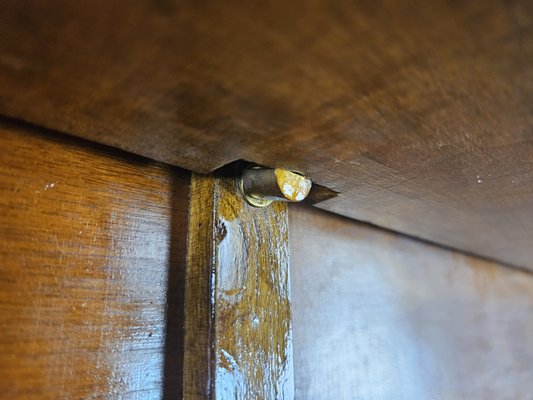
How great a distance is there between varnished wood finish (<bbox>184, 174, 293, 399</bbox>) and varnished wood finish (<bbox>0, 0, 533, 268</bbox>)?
0.19 feet

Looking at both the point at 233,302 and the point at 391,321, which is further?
the point at 391,321

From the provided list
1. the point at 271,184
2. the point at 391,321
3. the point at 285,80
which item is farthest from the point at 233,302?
the point at 391,321

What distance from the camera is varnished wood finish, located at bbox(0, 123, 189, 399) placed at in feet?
1.10

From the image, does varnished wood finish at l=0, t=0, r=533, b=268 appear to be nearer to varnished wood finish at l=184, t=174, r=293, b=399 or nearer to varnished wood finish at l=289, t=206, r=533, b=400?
varnished wood finish at l=184, t=174, r=293, b=399

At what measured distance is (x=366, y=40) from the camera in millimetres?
261

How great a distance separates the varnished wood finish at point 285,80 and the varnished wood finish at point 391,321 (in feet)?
0.61

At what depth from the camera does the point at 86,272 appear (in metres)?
0.37

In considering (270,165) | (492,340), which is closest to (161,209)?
(270,165)

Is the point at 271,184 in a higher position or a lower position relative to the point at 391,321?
higher

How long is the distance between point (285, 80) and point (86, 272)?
0.72ft

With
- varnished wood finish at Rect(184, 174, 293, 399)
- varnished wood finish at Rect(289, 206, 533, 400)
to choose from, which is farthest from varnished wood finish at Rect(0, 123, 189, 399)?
varnished wood finish at Rect(289, 206, 533, 400)

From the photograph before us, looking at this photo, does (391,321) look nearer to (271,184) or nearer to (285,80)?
(271,184)

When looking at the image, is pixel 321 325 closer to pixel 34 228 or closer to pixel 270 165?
pixel 270 165

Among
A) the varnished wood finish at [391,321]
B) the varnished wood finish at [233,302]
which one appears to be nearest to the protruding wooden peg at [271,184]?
the varnished wood finish at [233,302]
